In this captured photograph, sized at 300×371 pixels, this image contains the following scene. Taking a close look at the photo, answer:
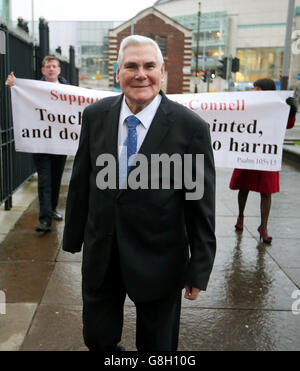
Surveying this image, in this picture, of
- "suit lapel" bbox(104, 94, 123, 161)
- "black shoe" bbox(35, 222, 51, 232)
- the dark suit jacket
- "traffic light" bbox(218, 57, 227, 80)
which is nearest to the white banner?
"black shoe" bbox(35, 222, 51, 232)

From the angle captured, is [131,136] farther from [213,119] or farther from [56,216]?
[56,216]

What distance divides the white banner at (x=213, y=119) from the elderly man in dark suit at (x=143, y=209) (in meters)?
3.07

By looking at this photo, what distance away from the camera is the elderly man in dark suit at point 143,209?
214 cm

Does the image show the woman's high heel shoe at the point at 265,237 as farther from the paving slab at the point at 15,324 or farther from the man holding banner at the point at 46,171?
the paving slab at the point at 15,324

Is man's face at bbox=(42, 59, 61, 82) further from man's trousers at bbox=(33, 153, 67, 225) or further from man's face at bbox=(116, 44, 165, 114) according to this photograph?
man's face at bbox=(116, 44, 165, 114)

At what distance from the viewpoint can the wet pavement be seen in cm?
311

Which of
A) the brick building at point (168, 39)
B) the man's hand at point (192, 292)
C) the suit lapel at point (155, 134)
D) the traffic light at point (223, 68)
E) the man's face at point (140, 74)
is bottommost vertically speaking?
the man's hand at point (192, 292)

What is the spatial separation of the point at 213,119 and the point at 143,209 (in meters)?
3.41

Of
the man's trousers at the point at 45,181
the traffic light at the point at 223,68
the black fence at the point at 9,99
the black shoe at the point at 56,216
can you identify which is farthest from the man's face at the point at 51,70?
the traffic light at the point at 223,68

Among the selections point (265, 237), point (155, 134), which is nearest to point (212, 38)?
point (265, 237)

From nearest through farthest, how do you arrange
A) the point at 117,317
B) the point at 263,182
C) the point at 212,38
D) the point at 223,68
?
the point at 117,317, the point at 263,182, the point at 223,68, the point at 212,38

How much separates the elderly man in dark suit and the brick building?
50.9 m

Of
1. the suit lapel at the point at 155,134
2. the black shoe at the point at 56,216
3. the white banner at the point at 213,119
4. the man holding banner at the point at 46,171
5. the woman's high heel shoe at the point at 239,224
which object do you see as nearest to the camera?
the suit lapel at the point at 155,134

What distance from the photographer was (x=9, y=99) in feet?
→ 20.0
